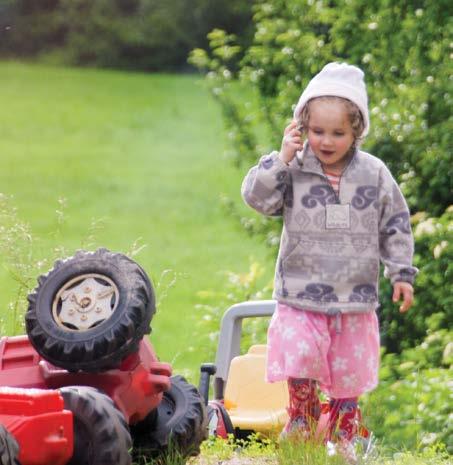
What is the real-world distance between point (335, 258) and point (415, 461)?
66 centimetres

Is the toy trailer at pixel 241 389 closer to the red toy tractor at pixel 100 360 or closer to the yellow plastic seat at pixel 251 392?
A: the yellow plastic seat at pixel 251 392

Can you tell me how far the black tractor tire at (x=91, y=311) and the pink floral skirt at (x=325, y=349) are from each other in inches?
20.0

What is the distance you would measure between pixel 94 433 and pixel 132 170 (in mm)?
21441

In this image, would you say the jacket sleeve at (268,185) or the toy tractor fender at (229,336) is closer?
the jacket sleeve at (268,185)

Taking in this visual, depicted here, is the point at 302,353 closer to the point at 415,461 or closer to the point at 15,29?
the point at 415,461

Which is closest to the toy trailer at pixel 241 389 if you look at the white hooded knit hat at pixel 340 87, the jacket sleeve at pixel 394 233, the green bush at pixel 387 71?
the jacket sleeve at pixel 394 233

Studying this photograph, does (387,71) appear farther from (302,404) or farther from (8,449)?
(8,449)

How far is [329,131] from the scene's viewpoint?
4496 mm

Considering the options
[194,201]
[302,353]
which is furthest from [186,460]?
[194,201]

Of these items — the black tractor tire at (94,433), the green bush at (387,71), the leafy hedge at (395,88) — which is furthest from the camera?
the green bush at (387,71)

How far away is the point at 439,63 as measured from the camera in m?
7.15

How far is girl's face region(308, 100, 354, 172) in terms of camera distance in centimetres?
448

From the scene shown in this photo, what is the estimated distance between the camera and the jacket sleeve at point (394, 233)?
14.8ft

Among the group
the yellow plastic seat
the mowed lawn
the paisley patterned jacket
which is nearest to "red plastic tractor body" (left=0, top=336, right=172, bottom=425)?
the paisley patterned jacket
